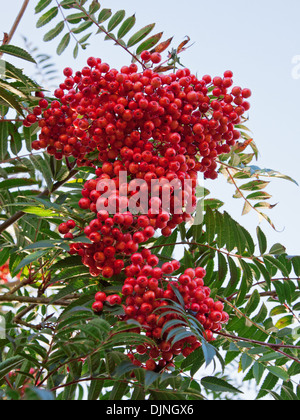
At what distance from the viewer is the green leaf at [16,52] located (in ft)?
6.82

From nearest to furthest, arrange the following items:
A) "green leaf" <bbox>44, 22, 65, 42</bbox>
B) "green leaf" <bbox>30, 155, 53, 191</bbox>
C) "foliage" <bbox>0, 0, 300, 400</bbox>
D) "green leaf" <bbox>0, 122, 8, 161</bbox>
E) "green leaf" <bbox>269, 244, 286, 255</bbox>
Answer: "foliage" <bbox>0, 0, 300, 400</bbox>
"green leaf" <bbox>269, 244, 286, 255</bbox>
"green leaf" <bbox>30, 155, 53, 191</bbox>
"green leaf" <bbox>0, 122, 8, 161</bbox>
"green leaf" <bbox>44, 22, 65, 42</bbox>

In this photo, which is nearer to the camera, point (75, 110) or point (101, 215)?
point (101, 215)

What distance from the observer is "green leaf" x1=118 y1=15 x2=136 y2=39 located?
243 centimetres

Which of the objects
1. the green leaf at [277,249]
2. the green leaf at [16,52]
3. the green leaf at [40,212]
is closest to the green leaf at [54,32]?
the green leaf at [16,52]

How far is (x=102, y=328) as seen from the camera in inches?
55.9

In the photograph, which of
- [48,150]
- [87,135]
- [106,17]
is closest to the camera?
[87,135]

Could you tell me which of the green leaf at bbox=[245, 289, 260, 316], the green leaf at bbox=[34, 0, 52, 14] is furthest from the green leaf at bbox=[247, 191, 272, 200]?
the green leaf at bbox=[34, 0, 52, 14]

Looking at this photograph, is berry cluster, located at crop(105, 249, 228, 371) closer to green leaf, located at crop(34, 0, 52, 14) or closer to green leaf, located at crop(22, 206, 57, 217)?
green leaf, located at crop(22, 206, 57, 217)

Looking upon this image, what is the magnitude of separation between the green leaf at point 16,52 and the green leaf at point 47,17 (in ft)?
1.78

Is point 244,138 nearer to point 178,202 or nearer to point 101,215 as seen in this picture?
point 178,202

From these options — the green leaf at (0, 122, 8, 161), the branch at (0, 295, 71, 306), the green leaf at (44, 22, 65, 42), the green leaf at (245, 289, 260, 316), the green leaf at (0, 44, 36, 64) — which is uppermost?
the green leaf at (44, 22, 65, 42)

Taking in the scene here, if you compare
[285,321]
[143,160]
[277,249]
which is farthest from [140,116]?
[285,321]

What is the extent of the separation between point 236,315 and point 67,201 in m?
1.11
